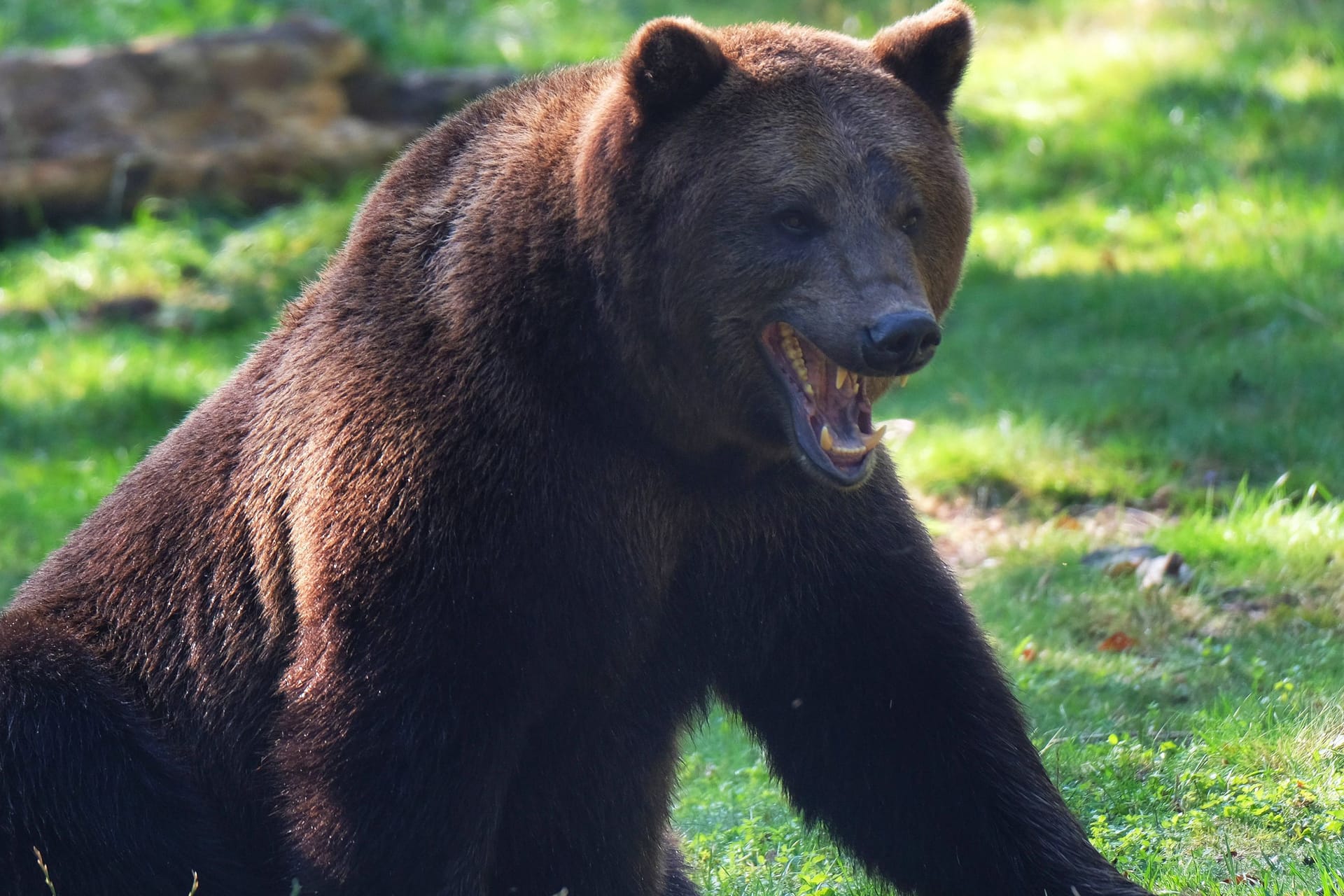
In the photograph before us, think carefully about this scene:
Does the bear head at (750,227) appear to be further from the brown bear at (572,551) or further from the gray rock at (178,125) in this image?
the gray rock at (178,125)

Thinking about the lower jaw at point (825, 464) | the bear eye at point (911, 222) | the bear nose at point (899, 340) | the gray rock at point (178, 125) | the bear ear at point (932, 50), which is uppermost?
the bear ear at point (932, 50)

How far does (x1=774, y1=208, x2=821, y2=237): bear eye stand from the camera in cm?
373

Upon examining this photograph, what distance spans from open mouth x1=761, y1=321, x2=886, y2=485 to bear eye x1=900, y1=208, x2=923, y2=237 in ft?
1.11

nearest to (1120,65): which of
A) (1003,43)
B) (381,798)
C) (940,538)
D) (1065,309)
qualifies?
(1003,43)

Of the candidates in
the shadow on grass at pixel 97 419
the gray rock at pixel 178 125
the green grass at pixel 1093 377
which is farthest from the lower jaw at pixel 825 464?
the gray rock at pixel 178 125

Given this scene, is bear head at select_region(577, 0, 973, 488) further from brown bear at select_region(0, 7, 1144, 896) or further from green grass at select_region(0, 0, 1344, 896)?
green grass at select_region(0, 0, 1344, 896)

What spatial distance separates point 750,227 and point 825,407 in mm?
462

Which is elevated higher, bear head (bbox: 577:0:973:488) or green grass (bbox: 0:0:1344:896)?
bear head (bbox: 577:0:973:488)

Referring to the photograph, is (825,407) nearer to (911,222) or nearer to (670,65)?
(911,222)

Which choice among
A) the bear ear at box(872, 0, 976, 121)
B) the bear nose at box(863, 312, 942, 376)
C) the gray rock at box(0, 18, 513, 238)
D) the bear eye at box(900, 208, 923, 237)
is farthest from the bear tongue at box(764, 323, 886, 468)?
the gray rock at box(0, 18, 513, 238)

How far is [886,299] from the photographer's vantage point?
3.60 metres

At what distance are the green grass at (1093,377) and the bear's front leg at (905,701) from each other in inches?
12.8

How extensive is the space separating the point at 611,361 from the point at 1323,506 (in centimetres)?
386

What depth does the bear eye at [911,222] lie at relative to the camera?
3803 millimetres
